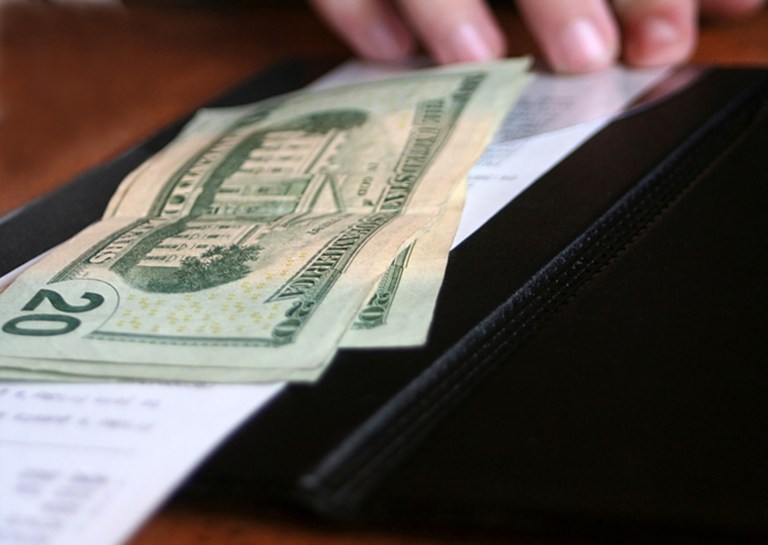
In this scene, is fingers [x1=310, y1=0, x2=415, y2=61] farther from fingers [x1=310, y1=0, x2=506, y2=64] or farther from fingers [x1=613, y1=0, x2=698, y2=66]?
fingers [x1=613, y1=0, x2=698, y2=66]

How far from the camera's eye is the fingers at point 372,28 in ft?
3.12

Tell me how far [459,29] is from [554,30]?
0.09 m

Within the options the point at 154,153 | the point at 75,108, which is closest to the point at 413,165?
the point at 154,153

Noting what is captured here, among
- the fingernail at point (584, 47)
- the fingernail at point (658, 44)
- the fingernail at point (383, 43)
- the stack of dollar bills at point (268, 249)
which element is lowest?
the fingernail at point (658, 44)

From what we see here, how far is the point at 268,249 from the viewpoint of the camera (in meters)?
0.51

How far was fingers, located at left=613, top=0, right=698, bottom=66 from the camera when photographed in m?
0.86

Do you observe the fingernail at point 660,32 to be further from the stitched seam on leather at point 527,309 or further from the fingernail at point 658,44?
the stitched seam on leather at point 527,309

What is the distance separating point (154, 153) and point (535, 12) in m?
0.38

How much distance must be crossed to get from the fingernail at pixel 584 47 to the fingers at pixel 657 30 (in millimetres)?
32

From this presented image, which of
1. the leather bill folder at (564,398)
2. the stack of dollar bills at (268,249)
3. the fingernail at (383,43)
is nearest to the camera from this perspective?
the leather bill folder at (564,398)

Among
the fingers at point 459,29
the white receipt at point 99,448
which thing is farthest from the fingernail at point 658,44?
the white receipt at point 99,448

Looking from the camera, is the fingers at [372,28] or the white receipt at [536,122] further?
the fingers at [372,28]

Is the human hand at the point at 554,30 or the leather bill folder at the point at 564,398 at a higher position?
the leather bill folder at the point at 564,398

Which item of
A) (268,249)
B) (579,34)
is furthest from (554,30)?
(268,249)
